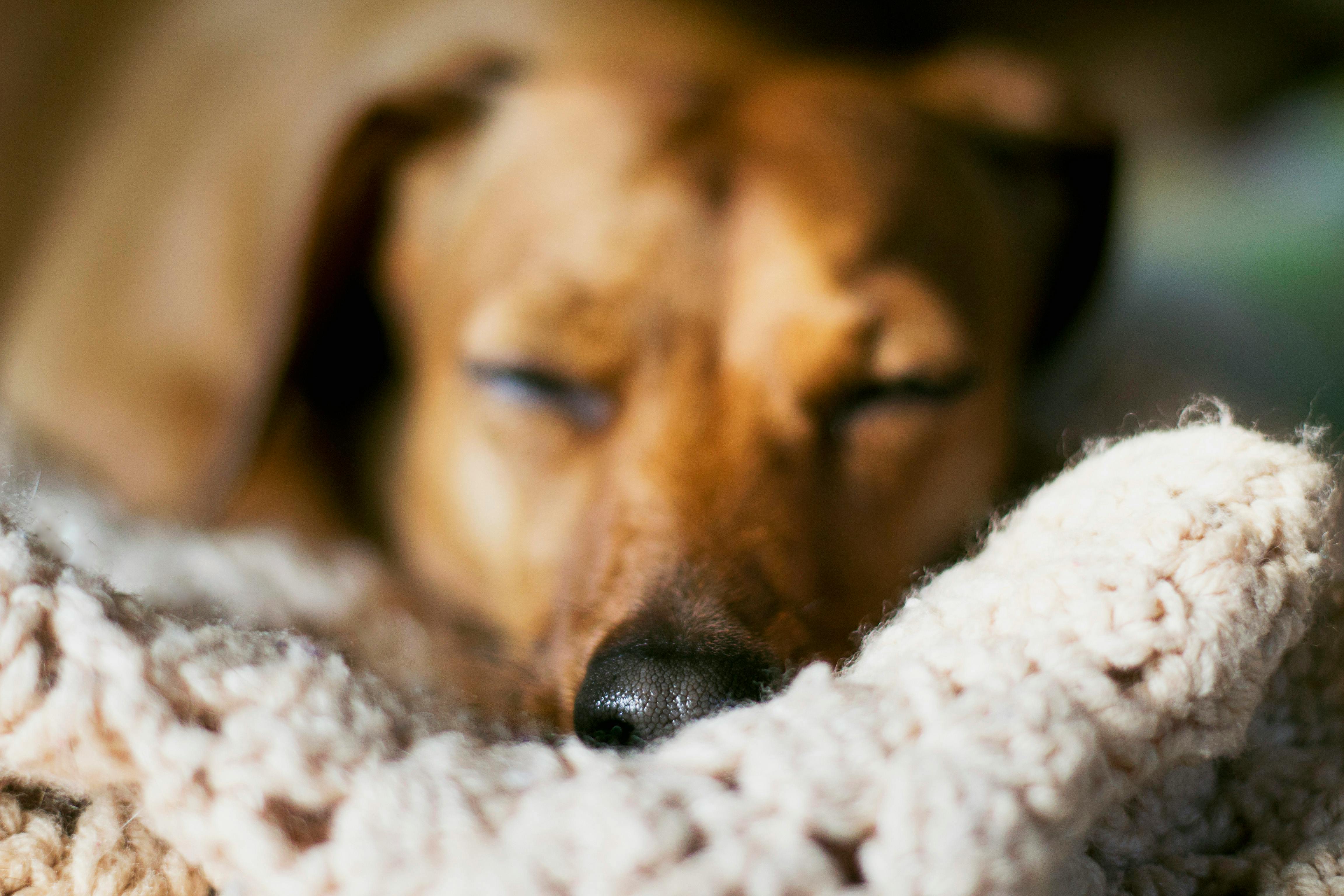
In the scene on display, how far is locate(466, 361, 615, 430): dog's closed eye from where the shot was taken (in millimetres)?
A: 1053

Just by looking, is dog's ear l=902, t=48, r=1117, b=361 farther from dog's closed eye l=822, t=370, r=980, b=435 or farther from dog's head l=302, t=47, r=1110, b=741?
dog's closed eye l=822, t=370, r=980, b=435

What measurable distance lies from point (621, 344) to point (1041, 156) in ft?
2.59

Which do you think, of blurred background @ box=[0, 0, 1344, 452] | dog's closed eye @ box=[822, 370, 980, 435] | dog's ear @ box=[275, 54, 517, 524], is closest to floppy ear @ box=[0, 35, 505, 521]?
dog's ear @ box=[275, 54, 517, 524]

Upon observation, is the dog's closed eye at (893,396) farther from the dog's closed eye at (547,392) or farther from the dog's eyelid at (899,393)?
the dog's closed eye at (547,392)

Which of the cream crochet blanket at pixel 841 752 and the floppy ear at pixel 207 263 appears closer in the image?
the cream crochet blanket at pixel 841 752

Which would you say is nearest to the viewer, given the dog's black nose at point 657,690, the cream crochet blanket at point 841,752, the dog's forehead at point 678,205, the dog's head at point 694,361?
the cream crochet blanket at point 841,752

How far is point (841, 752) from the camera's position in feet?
1.47

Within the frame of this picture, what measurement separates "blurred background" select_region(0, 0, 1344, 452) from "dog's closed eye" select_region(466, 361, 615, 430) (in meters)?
0.43

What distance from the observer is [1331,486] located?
0.57 meters

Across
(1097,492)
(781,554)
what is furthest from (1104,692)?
(781,554)

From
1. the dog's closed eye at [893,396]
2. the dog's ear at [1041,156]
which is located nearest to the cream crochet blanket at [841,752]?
the dog's closed eye at [893,396]

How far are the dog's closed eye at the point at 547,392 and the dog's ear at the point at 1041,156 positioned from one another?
656mm

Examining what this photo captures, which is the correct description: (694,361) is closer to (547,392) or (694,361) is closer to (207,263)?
(547,392)

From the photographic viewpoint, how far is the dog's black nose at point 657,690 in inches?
26.1
